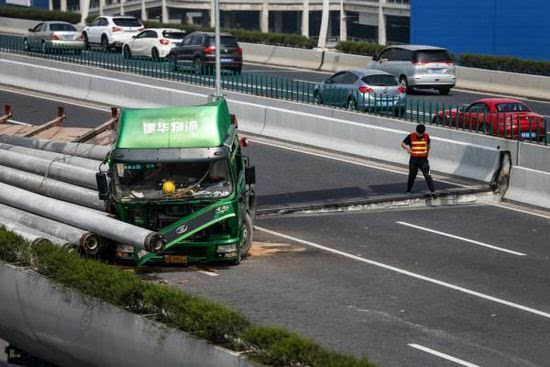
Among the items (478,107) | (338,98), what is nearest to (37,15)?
(338,98)

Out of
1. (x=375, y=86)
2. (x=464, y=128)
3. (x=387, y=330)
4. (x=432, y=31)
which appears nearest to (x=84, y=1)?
(x=432, y=31)

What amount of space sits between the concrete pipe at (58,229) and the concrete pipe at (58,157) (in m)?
2.09

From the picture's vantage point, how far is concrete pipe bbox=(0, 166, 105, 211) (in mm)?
21391

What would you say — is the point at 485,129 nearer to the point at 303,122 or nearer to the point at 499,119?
the point at 499,119

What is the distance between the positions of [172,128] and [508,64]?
1272 inches

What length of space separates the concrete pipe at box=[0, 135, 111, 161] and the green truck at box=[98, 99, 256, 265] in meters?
4.57

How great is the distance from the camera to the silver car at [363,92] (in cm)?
3531

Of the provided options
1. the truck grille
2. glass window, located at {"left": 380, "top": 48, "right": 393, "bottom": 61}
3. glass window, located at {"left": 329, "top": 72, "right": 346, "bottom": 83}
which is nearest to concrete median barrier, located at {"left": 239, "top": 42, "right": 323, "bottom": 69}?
glass window, located at {"left": 380, "top": 48, "right": 393, "bottom": 61}

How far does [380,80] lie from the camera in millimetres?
39750

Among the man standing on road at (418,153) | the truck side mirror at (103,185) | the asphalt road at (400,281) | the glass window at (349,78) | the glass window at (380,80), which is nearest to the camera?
the asphalt road at (400,281)

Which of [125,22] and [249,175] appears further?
[125,22]

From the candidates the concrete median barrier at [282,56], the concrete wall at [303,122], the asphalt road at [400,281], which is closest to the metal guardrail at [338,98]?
the concrete wall at [303,122]

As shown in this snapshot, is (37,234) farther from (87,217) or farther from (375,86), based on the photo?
(375,86)

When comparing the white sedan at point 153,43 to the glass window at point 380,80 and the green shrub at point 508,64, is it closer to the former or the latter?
the green shrub at point 508,64
